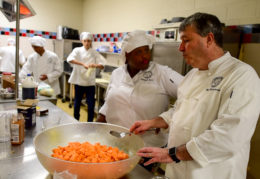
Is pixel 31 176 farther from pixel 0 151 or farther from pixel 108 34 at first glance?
pixel 108 34

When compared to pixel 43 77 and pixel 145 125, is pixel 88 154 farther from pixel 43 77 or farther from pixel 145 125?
pixel 43 77

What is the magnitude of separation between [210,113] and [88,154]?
1.85 feet

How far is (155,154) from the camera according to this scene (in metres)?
0.89

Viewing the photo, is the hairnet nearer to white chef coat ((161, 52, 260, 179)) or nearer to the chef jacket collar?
white chef coat ((161, 52, 260, 179))

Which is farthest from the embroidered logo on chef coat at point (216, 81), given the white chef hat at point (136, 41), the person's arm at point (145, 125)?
the white chef hat at point (136, 41)

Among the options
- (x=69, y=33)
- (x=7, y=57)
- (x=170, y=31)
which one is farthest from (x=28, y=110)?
(x=69, y=33)

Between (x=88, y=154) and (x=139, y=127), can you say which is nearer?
(x=88, y=154)

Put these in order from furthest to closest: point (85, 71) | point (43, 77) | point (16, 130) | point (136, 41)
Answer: point (85, 71), point (43, 77), point (136, 41), point (16, 130)

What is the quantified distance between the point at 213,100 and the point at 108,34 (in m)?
4.56

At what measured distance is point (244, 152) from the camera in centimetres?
99

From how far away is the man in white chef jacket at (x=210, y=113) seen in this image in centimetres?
84

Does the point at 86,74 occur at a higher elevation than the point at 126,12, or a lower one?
lower

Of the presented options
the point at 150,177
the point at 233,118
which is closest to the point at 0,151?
the point at 150,177

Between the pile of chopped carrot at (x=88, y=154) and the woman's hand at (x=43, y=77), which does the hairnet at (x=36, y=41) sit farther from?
the pile of chopped carrot at (x=88, y=154)
